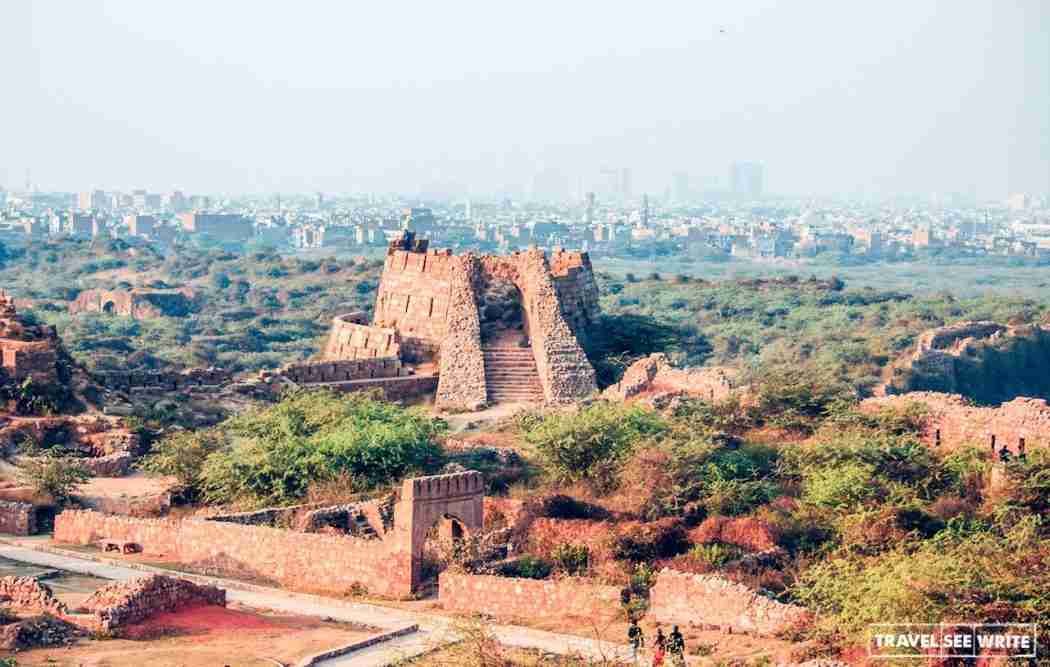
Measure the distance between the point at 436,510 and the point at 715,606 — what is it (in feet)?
14.6

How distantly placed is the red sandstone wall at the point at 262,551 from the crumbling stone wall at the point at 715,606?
136 inches

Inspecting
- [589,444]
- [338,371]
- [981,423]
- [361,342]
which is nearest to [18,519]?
[589,444]

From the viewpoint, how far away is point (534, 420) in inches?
1292

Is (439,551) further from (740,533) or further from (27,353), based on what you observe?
(27,353)

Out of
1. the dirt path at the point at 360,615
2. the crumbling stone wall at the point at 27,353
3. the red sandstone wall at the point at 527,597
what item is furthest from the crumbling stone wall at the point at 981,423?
the crumbling stone wall at the point at 27,353

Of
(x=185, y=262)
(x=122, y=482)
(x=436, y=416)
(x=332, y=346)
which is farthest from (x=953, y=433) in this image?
(x=185, y=262)

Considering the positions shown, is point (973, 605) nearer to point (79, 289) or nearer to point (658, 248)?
point (79, 289)

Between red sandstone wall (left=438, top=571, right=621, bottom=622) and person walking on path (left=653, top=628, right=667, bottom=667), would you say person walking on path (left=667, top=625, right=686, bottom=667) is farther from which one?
red sandstone wall (left=438, top=571, right=621, bottom=622)

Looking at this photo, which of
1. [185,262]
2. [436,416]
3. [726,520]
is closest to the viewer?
[726,520]

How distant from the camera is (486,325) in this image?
39594 mm

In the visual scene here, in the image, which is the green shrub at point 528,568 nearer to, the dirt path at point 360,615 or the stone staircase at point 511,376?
the dirt path at point 360,615

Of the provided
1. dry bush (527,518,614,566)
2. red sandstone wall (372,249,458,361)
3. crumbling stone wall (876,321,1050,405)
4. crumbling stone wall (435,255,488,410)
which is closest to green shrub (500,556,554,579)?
dry bush (527,518,614,566)

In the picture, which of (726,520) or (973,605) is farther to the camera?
(726,520)

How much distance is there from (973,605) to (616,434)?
1055cm
